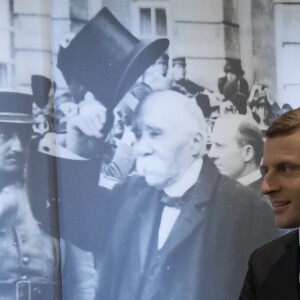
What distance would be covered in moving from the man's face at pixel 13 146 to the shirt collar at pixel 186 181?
40 cm

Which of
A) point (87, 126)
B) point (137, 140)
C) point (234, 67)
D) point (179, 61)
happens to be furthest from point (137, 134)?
point (234, 67)

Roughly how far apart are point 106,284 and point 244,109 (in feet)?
2.09

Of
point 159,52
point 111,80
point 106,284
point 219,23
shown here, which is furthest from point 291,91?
point 106,284

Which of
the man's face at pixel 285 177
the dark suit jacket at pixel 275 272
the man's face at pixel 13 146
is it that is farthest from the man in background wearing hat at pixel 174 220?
the man's face at pixel 285 177

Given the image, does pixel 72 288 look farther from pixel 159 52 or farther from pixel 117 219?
pixel 159 52

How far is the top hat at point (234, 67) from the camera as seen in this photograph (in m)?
1.74

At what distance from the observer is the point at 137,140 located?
1626 mm

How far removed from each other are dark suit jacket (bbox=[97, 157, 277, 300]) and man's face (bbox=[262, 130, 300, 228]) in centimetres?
48

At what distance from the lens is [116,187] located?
1.60 m

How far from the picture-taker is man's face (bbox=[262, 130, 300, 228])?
119 centimetres

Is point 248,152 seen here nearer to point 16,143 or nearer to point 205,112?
point 205,112

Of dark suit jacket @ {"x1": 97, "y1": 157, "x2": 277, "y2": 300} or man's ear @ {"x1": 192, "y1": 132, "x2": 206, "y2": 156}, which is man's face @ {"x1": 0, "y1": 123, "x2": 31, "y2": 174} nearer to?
dark suit jacket @ {"x1": 97, "y1": 157, "x2": 277, "y2": 300}

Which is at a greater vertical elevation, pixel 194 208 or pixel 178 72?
pixel 178 72

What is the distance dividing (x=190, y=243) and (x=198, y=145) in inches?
10.8
